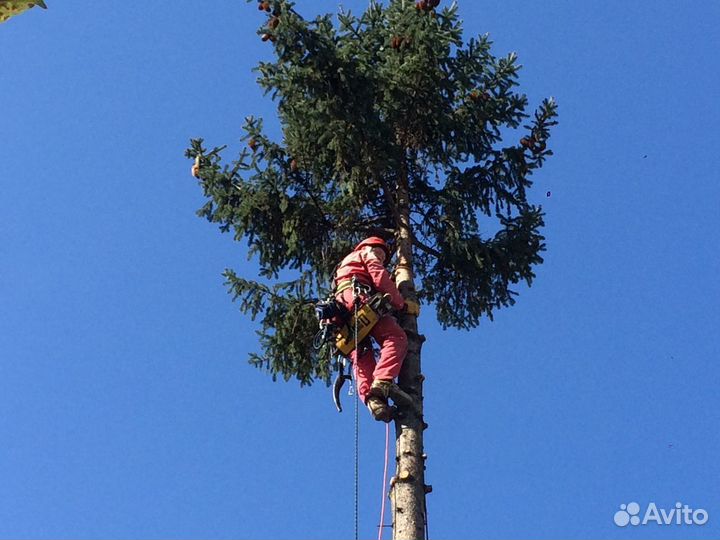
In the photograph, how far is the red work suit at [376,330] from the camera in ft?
24.7

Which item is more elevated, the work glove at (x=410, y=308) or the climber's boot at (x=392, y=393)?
the work glove at (x=410, y=308)

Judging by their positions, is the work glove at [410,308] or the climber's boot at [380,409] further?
the work glove at [410,308]

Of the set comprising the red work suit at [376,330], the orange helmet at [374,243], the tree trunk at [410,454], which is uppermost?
the orange helmet at [374,243]

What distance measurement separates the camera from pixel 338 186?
9.47 metres

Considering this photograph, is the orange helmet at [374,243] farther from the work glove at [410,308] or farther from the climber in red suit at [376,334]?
the work glove at [410,308]

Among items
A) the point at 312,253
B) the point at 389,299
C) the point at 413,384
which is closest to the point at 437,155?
the point at 312,253

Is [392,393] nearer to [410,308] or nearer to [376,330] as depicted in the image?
[376,330]

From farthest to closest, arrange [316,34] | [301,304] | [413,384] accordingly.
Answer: [301,304] → [316,34] → [413,384]

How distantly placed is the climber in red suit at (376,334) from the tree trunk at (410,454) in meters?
0.13

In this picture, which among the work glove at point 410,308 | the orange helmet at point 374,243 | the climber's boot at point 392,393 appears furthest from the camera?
the orange helmet at point 374,243

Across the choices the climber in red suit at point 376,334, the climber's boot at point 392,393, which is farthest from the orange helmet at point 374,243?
the climber's boot at point 392,393

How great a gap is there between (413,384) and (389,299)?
71 centimetres

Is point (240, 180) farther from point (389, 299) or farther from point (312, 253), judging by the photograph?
point (389, 299)

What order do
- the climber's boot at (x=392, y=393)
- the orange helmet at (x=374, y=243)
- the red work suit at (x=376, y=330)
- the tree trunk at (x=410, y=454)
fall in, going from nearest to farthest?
the tree trunk at (x=410, y=454) < the climber's boot at (x=392, y=393) < the red work suit at (x=376, y=330) < the orange helmet at (x=374, y=243)
